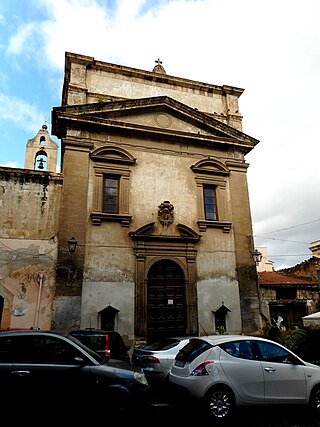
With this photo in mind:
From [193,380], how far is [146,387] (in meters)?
0.96

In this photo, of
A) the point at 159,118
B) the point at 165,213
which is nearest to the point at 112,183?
the point at 165,213

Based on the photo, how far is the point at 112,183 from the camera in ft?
46.5

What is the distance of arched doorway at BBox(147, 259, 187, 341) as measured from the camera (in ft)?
42.7

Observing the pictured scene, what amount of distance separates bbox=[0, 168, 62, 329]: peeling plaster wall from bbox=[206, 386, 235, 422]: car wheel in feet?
25.3

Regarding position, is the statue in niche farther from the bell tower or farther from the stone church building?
the bell tower

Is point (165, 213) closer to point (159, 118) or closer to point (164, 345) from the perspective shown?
point (159, 118)

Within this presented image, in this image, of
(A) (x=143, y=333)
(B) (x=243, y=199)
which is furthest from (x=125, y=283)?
(B) (x=243, y=199)

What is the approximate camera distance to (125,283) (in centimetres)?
1291

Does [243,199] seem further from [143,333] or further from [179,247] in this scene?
[143,333]

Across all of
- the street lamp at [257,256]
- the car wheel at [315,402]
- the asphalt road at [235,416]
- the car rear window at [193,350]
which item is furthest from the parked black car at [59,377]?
the street lamp at [257,256]

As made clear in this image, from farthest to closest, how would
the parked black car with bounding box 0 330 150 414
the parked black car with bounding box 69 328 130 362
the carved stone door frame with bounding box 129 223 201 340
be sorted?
the carved stone door frame with bounding box 129 223 201 340 → the parked black car with bounding box 69 328 130 362 → the parked black car with bounding box 0 330 150 414

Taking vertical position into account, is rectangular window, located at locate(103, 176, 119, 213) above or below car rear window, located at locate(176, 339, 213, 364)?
above

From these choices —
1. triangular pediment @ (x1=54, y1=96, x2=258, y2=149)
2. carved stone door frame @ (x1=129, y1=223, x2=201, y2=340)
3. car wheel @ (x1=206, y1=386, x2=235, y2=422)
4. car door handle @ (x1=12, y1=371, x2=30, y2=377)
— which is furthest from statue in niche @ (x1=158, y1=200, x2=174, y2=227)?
car door handle @ (x1=12, y1=371, x2=30, y2=377)

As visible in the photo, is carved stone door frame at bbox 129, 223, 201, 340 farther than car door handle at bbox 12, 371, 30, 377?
Yes
